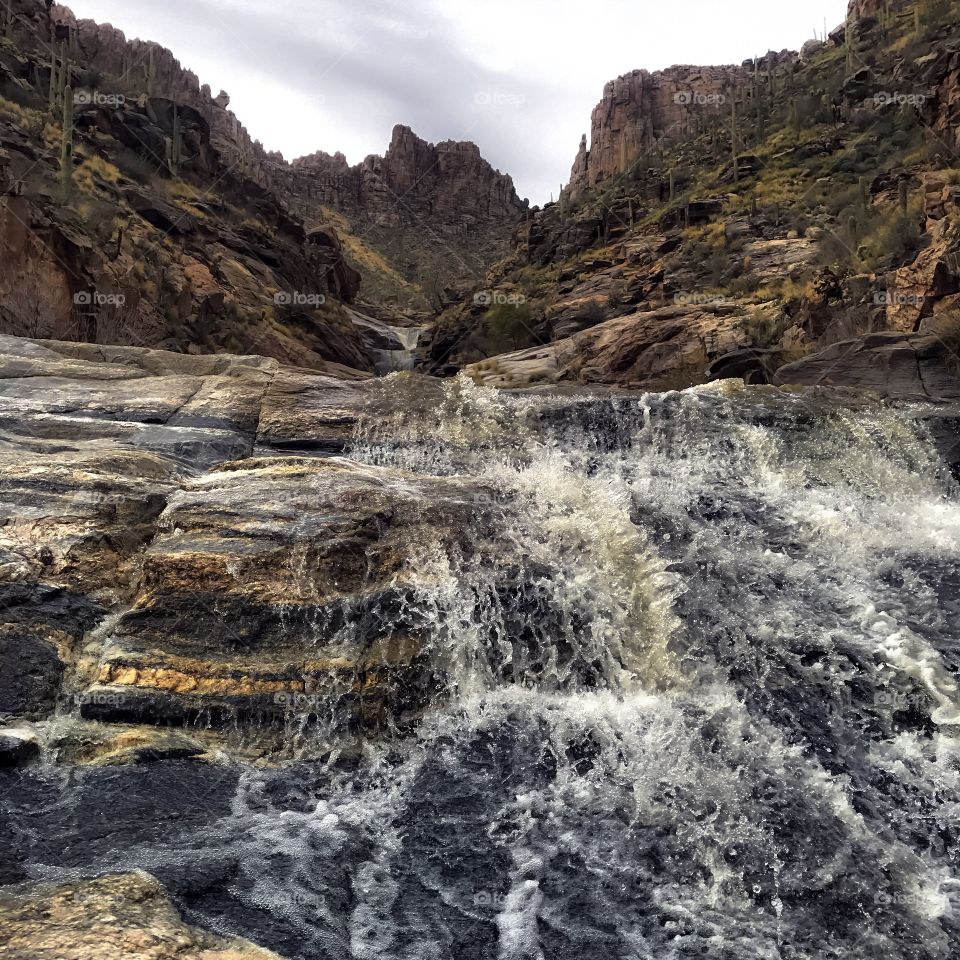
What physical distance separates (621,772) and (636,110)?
82581 millimetres

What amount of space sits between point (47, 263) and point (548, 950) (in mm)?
17035

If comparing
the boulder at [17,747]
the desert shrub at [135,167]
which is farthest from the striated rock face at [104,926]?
the desert shrub at [135,167]

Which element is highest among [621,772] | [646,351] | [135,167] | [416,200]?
[416,200]

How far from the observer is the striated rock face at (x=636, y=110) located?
7019 cm

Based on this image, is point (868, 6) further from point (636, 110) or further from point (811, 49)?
point (636, 110)

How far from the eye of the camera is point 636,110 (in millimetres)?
75500

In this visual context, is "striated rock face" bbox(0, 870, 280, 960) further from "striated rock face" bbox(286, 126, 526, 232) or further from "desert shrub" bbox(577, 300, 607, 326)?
"striated rock face" bbox(286, 126, 526, 232)

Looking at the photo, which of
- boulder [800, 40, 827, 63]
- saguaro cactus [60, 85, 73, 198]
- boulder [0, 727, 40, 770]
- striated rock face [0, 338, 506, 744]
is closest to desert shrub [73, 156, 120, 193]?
saguaro cactus [60, 85, 73, 198]

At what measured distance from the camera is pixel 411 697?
4.89 m

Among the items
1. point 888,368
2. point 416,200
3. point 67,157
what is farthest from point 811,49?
point 888,368

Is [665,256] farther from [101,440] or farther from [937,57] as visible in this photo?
[101,440]

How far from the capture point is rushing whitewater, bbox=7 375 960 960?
3262 millimetres

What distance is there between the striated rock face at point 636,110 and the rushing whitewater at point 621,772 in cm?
6705

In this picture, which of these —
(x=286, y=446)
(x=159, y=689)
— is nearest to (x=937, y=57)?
(x=286, y=446)
